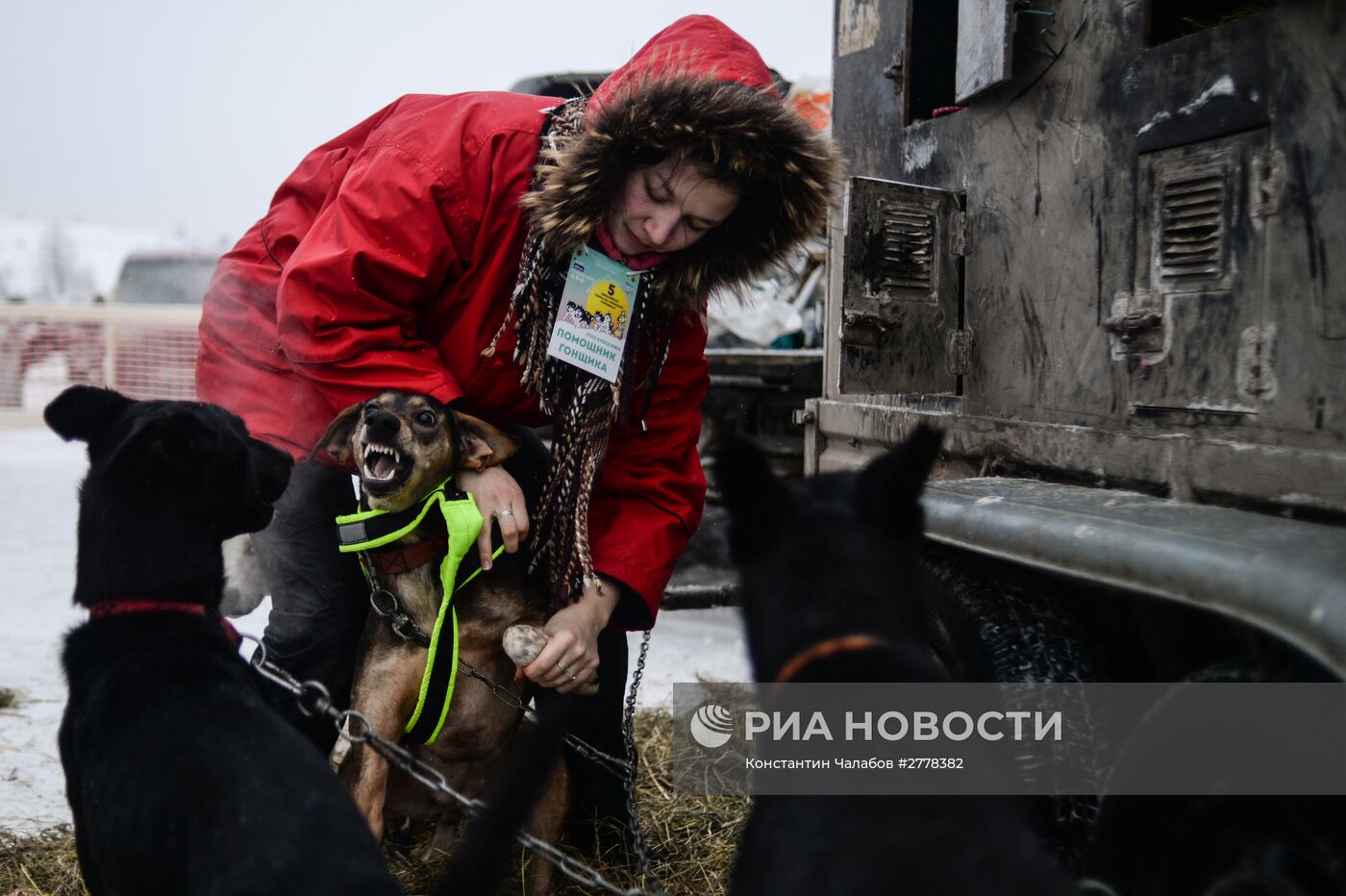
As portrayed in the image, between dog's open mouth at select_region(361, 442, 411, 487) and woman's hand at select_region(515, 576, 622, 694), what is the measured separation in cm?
58

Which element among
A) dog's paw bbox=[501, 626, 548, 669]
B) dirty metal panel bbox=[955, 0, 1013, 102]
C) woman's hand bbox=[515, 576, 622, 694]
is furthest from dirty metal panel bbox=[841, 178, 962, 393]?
dog's paw bbox=[501, 626, 548, 669]

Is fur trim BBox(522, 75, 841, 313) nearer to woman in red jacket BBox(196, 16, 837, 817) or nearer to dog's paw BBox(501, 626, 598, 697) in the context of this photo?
woman in red jacket BBox(196, 16, 837, 817)

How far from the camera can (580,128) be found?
251 centimetres

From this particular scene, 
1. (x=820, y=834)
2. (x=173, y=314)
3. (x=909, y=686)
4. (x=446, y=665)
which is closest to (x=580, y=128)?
(x=446, y=665)

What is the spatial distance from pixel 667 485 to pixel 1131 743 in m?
1.56

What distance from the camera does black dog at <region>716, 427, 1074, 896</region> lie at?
1.27 meters

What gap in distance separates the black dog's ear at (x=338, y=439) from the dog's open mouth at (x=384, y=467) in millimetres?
99

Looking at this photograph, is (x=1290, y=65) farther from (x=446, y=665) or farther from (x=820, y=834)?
(x=446, y=665)

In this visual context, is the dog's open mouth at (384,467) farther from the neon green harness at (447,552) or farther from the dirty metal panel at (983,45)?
the dirty metal panel at (983,45)

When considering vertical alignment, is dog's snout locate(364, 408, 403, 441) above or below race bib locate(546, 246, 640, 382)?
below

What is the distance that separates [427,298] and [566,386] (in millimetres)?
455

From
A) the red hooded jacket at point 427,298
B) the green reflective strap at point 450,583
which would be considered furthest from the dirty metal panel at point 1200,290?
the green reflective strap at point 450,583

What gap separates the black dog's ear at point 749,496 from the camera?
158 centimetres

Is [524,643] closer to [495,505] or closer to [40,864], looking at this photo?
[495,505]
